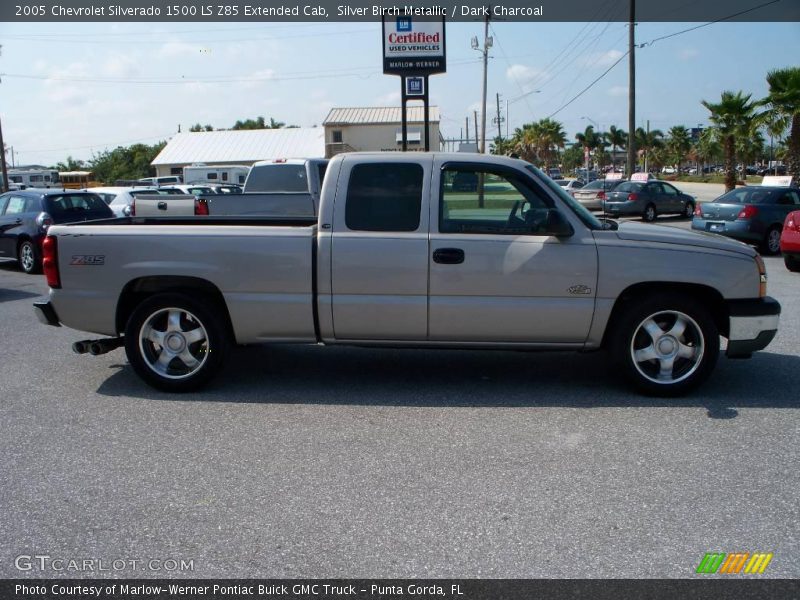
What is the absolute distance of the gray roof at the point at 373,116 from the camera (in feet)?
206

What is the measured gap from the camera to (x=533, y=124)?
274 feet

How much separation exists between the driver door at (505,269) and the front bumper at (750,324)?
1.12m

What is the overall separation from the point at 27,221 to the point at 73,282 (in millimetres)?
10221

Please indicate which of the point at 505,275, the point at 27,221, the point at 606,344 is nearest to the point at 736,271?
the point at 606,344

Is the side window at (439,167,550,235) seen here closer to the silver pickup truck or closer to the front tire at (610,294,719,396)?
the silver pickup truck

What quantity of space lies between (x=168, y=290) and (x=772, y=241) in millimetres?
14910

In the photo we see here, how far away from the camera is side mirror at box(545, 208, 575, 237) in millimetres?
5746

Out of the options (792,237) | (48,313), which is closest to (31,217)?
(48,313)

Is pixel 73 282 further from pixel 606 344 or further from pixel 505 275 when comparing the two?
pixel 606 344

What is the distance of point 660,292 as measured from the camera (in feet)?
19.5

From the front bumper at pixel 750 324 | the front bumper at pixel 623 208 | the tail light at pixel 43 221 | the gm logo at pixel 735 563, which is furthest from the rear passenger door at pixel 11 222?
the front bumper at pixel 623 208

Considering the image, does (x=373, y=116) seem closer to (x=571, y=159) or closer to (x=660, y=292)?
(x=660, y=292)

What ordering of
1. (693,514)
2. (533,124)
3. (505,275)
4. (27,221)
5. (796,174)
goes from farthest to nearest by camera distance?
(533,124)
(796,174)
(27,221)
(505,275)
(693,514)

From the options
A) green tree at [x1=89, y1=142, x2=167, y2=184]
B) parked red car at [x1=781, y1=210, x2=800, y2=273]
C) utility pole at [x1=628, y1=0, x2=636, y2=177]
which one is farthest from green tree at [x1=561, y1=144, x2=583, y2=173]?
parked red car at [x1=781, y1=210, x2=800, y2=273]
